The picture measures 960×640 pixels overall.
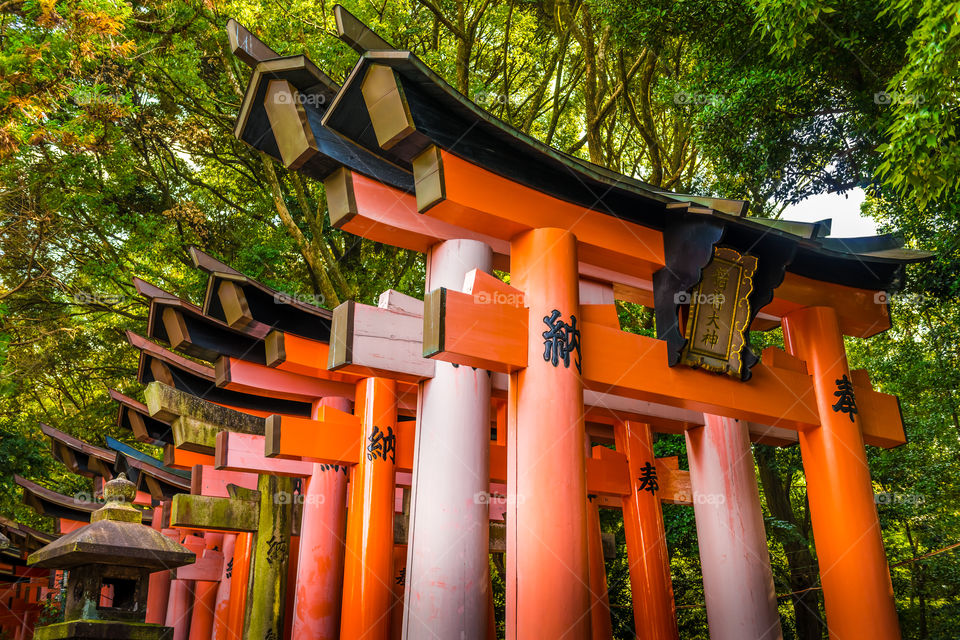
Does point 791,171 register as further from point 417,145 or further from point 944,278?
point 417,145

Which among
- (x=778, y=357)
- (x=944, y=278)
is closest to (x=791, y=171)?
(x=944, y=278)

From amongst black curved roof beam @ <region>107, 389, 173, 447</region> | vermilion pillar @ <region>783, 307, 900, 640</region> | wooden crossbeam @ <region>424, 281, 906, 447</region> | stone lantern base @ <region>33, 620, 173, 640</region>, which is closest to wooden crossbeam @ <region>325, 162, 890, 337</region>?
vermilion pillar @ <region>783, 307, 900, 640</region>

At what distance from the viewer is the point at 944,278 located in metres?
8.84

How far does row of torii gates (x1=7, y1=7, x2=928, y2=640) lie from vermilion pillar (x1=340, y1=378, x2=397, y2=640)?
3 centimetres

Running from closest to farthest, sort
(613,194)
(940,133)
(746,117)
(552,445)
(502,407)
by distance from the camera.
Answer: (552,445)
(940,133)
(613,194)
(746,117)
(502,407)

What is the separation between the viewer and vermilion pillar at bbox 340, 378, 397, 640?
700 centimetres

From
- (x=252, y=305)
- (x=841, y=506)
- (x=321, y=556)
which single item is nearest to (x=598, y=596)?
(x=321, y=556)

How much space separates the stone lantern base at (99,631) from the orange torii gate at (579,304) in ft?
8.80

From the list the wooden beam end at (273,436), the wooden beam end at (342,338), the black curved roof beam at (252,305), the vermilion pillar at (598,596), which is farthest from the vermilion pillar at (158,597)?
the wooden beam end at (342,338)

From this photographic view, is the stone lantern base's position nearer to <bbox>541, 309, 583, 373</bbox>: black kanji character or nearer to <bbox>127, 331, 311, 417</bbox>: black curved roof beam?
<bbox>127, 331, 311, 417</bbox>: black curved roof beam

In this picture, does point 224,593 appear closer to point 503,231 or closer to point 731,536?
point 731,536

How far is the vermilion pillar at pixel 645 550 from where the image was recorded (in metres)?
9.45

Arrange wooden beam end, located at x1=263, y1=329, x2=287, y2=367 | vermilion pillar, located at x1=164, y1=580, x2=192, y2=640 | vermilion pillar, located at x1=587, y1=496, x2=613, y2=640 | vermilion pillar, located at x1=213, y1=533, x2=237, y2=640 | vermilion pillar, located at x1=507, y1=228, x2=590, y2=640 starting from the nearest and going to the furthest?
vermilion pillar, located at x1=507, y1=228, x2=590, y2=640 → wooden beam end, located at x1=263, y1=329, x2=287, y2=367 → vermilion pillar, located at x1=587, y1=496, x2=613, y2=640 → vermilion pillar, located at x1=213, y1=533, x2=237, y2=640 → vermilion pillar, located at x1=164, y1=580, x2=192, y2=640

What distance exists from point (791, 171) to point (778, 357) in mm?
3721
